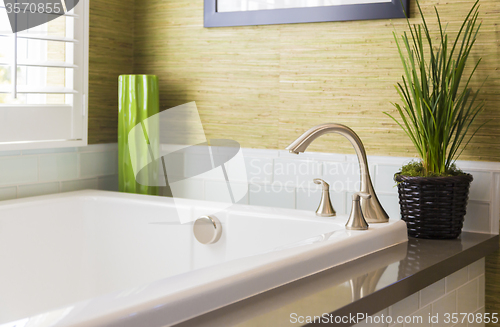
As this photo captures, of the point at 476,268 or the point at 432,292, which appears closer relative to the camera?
the point at 432,292

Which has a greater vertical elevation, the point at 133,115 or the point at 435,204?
the point at 133,115

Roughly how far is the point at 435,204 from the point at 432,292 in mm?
314

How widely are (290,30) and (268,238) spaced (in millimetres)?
787

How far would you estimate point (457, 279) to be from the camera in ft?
4.94

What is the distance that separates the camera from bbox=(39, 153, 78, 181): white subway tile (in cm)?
204

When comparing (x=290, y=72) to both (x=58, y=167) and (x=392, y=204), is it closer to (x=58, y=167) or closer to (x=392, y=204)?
(x=392, y=204)

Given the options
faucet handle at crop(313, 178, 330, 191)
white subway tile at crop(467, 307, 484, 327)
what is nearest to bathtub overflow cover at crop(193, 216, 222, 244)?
faucet handle at crop(313, 178, 330, 191)

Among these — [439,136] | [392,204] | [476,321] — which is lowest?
[476,321]

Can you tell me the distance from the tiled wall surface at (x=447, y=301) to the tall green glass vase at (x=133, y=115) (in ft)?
3.84

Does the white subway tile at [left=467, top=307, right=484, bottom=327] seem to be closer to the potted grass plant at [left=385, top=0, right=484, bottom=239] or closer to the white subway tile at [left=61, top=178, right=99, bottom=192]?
the potted grass plant at [left=385, top=0, right=484, bottom=239]

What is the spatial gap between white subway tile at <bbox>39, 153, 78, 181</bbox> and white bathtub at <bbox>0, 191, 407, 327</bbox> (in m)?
0.11

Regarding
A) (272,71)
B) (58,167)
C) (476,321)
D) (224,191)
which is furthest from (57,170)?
(476,321)

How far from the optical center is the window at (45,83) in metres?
1.87

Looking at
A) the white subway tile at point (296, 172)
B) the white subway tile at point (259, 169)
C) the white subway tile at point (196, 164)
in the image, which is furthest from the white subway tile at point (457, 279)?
the white subway tile at point (196, 164)
